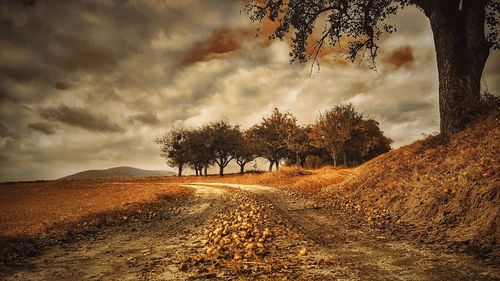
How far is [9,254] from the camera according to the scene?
7.01 m

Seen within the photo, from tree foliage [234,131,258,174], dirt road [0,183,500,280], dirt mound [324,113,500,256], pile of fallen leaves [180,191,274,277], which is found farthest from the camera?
tree foliage [234,131,258,174]

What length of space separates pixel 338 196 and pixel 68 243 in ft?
36.1

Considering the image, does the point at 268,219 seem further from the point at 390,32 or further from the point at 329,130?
the point at 329,130

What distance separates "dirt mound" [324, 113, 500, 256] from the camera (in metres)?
6.14

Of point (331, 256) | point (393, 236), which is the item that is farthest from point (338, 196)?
point (331, 256)

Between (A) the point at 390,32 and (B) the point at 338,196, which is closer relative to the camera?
(B) the point at 338,196

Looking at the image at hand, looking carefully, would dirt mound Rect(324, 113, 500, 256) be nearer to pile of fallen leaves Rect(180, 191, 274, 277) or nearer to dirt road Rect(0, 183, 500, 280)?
dirt road Rect(0, 183, 500, 280)

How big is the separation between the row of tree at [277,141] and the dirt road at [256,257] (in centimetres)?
3559

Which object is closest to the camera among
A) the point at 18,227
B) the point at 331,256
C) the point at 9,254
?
the point at 331,256

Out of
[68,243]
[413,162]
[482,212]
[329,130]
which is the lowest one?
[68,243]

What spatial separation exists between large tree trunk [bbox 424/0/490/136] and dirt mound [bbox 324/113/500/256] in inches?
44.5

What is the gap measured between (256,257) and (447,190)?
19.3 ft

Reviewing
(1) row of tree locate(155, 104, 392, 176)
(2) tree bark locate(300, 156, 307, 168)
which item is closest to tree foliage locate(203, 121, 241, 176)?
(1) row of tree locate(155, 104, 392, 176)

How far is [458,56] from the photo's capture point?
11836 millimetres
